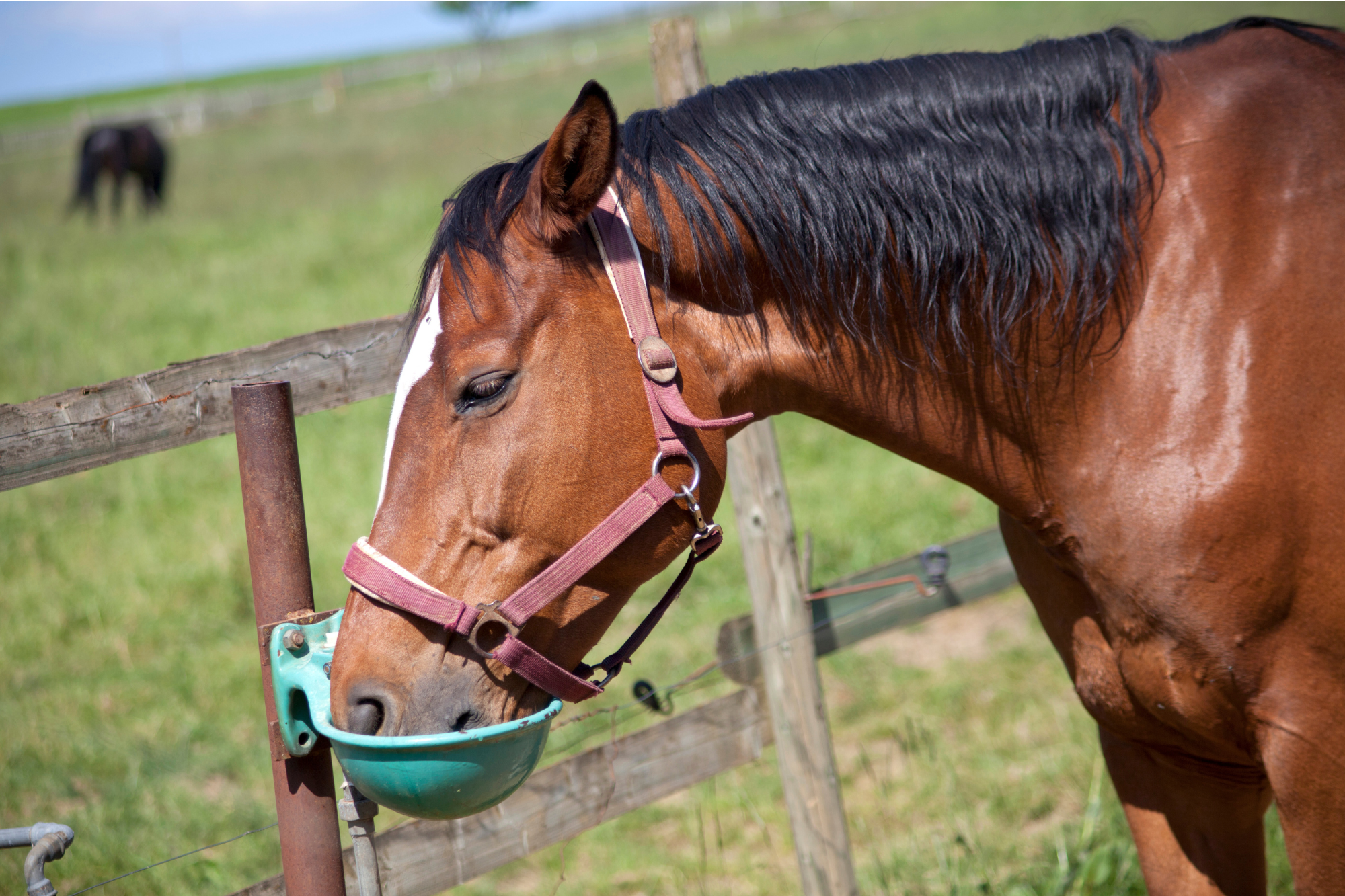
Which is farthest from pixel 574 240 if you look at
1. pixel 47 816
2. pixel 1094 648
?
pixel 47 816

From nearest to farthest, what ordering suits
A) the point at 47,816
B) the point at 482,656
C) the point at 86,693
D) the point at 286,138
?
1. the point at 482,656
2. the point at 47,816
3. the point at 86,693
4. the point at 286,138

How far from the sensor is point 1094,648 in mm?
1876

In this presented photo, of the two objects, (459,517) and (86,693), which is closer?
(459,517)

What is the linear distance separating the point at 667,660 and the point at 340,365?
7.95 ft

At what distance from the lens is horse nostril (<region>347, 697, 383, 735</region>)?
1.40 meters

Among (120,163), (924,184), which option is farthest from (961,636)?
(120,163)

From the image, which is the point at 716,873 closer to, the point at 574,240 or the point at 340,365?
the point at 340,365

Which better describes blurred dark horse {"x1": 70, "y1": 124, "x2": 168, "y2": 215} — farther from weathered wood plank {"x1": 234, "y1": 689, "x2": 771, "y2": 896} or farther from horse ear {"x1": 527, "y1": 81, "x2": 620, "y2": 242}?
horse ear {"x1": 527, "y1": 81, "x2": 620, "y2": 242}

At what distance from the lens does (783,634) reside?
2.74 metres

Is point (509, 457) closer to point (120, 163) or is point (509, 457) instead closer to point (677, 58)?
point (677, 58)

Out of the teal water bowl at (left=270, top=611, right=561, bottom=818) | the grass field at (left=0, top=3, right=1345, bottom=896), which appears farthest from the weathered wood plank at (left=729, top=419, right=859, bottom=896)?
the teal water bowl at (left=270, top=611, right=561, bottom=818)

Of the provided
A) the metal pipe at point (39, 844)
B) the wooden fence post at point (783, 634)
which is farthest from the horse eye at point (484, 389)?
the wooden fence post at point (783, 634)

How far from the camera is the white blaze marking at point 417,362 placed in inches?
58.8

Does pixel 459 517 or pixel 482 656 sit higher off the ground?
pixel 459 517
